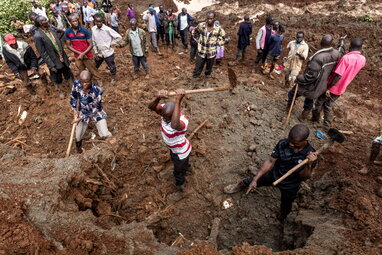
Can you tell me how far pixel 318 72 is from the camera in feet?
15.7

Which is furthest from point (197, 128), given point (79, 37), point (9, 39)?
point (9, 39)

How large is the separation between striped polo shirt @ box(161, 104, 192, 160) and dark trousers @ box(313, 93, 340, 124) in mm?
3537

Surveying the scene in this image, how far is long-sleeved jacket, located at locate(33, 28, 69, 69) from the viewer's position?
17.9ft

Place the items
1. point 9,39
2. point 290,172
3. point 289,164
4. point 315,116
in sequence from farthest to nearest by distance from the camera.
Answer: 1. point 315,116
2. point 9,39
3. point 289,164
4. point 290,172

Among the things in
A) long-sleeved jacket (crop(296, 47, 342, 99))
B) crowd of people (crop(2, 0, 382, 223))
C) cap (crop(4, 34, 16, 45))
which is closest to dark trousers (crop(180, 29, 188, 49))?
crowd of people (crop(2, 0, 382, 223))

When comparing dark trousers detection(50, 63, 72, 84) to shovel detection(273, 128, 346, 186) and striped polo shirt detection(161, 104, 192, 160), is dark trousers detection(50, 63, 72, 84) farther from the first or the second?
shovel detection(273, 128, 346, 186)

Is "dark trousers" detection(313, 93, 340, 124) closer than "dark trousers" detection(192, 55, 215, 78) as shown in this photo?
Yes

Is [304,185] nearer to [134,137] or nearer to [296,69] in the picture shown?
[134,137]

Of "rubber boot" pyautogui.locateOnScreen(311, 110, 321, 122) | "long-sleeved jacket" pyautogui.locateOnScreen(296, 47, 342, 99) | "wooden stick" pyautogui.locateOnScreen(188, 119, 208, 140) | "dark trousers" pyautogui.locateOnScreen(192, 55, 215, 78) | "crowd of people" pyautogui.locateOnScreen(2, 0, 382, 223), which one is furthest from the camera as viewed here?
"dark trousers" pyautogui.locateOnScreen(192, 55, 215, 78)

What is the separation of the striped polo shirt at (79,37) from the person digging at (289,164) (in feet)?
17.9

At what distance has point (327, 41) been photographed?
185 inches

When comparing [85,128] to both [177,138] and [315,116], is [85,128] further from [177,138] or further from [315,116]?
[315,116]

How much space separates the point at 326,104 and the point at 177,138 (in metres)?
3.95

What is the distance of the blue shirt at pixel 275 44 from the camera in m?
7.28
